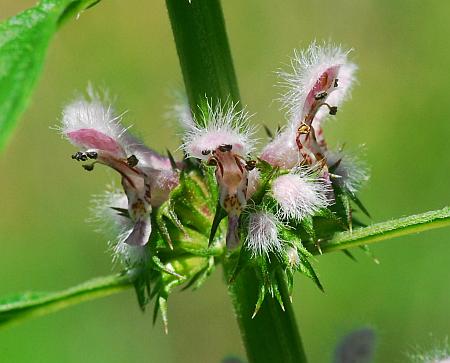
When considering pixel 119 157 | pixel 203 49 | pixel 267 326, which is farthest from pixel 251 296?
pixel 203 49

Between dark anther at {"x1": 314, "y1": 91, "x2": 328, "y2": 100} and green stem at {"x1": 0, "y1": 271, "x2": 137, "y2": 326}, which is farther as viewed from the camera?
dark anther at {"x1": 314, "y1": 91, "x2": 328, "y2": 100}

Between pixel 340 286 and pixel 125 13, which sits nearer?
pixel 340 286

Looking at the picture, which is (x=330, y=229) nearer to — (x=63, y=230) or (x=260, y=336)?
(x=260, y=336)

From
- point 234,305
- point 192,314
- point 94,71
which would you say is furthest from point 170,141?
point 234,305

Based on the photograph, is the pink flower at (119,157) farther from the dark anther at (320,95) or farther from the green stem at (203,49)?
the dark anther at (320,95)

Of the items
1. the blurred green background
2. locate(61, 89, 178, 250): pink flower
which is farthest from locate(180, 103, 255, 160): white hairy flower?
the blurred green background

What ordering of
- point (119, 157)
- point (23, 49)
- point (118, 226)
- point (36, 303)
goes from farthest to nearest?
point (118, 226), point (119, 157), point (36, 303), point (23, 49)

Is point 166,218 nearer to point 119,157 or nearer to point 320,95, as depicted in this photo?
point 119,157

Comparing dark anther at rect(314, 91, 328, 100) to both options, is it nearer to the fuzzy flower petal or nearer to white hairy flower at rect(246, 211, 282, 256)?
the fuzzy flower petal
